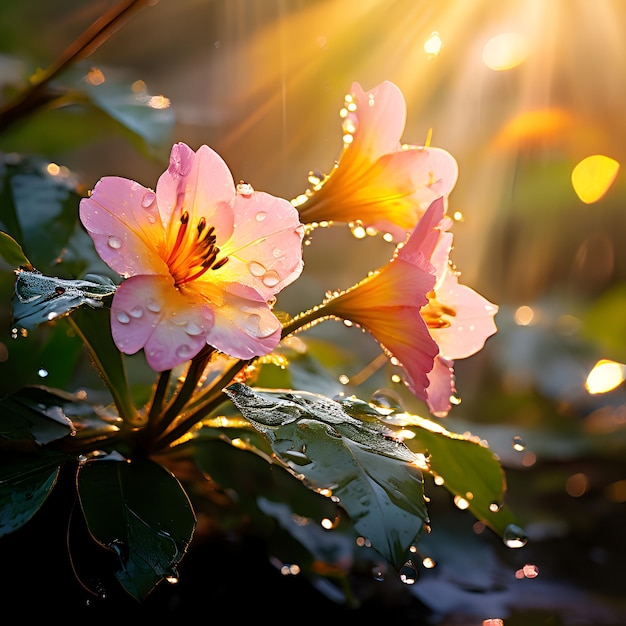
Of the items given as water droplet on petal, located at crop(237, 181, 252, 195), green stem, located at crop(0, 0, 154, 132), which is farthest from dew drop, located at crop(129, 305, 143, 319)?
green stem, located at crop(0, 0, 154, 132)

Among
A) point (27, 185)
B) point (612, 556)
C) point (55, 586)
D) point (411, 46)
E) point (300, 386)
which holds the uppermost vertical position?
point (411, 46)

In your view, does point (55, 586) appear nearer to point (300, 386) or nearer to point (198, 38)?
point (300, 386)

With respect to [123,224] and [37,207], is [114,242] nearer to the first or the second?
[123,224]

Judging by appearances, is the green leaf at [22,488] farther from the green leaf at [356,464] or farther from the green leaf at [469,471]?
the green leaf at [469,471]

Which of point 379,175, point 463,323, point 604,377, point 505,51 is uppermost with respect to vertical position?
point 505,51

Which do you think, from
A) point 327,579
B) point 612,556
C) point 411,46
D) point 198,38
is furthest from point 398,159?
point 198,38

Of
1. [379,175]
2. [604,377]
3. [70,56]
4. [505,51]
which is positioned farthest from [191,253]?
[505,51]

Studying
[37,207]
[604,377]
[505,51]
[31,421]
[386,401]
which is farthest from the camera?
[505,51]
